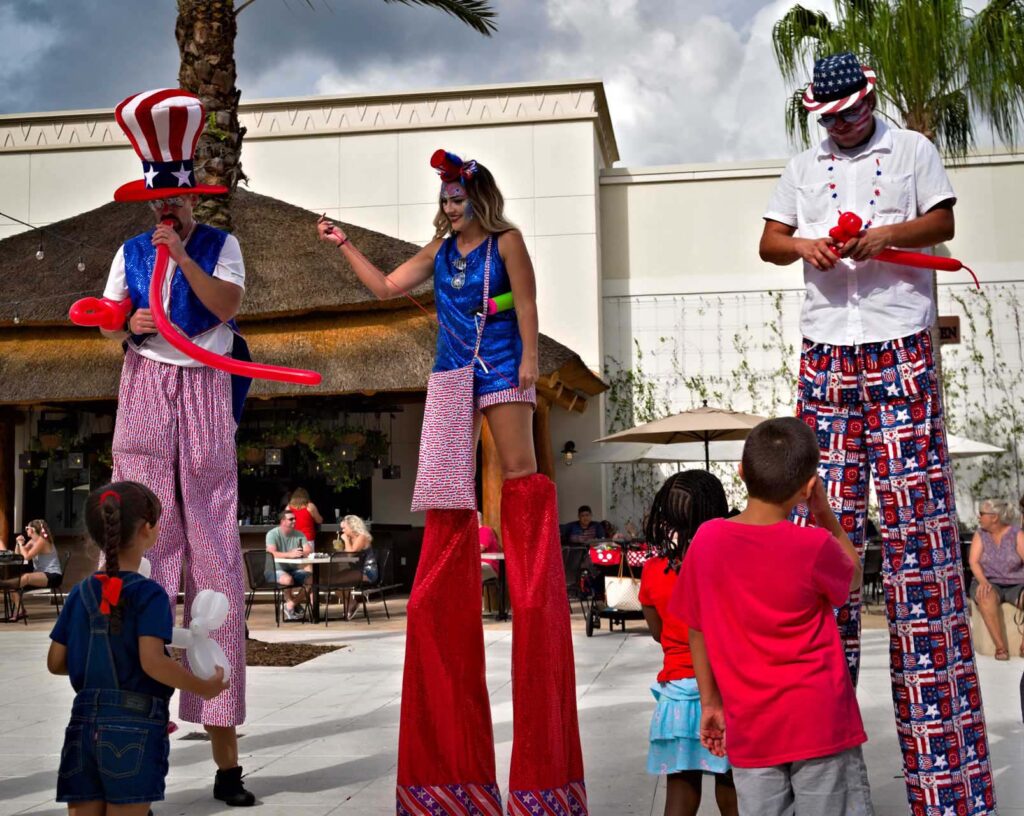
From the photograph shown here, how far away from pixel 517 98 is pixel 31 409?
28.0 ft

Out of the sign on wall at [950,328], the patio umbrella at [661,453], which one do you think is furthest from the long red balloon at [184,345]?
the sign on wall at [950,328]

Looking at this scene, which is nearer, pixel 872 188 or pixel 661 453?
pixel 872 188

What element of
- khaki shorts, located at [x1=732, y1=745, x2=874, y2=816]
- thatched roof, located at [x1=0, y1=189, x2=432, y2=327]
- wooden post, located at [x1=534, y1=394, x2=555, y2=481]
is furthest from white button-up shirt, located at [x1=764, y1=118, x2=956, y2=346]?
wooden post, located at [x1=534, y1=394, x2=555, y2=481]

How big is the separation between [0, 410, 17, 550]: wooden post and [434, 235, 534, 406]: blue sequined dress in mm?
14470

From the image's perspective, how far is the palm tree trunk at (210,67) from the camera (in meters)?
8.00

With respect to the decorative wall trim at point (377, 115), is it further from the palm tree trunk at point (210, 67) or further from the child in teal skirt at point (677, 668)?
the child in teal skirt at point (677, 668)

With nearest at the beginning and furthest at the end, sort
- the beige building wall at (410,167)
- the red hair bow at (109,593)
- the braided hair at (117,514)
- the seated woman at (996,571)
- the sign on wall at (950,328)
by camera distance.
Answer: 1. the red hair bow at (109,593)
2. the braided hair at (117,514)
3. the seated woman at (996,571)
4. the sign on wall at (950,328)
5. the beige building wall at (410,167)

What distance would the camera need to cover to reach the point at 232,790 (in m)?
3.63

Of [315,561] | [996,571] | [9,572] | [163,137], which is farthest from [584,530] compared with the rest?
[163,137]

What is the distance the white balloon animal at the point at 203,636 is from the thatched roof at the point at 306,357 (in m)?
10.5

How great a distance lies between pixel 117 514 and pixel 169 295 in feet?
3.63

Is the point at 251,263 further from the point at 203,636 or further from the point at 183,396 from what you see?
the point at 203,636

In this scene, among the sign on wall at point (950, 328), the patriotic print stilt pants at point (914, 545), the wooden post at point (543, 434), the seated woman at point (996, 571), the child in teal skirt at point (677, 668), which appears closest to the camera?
the patriotic print stilt pants at point (914, 545)

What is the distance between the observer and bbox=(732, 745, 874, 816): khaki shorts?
2.43 metres
